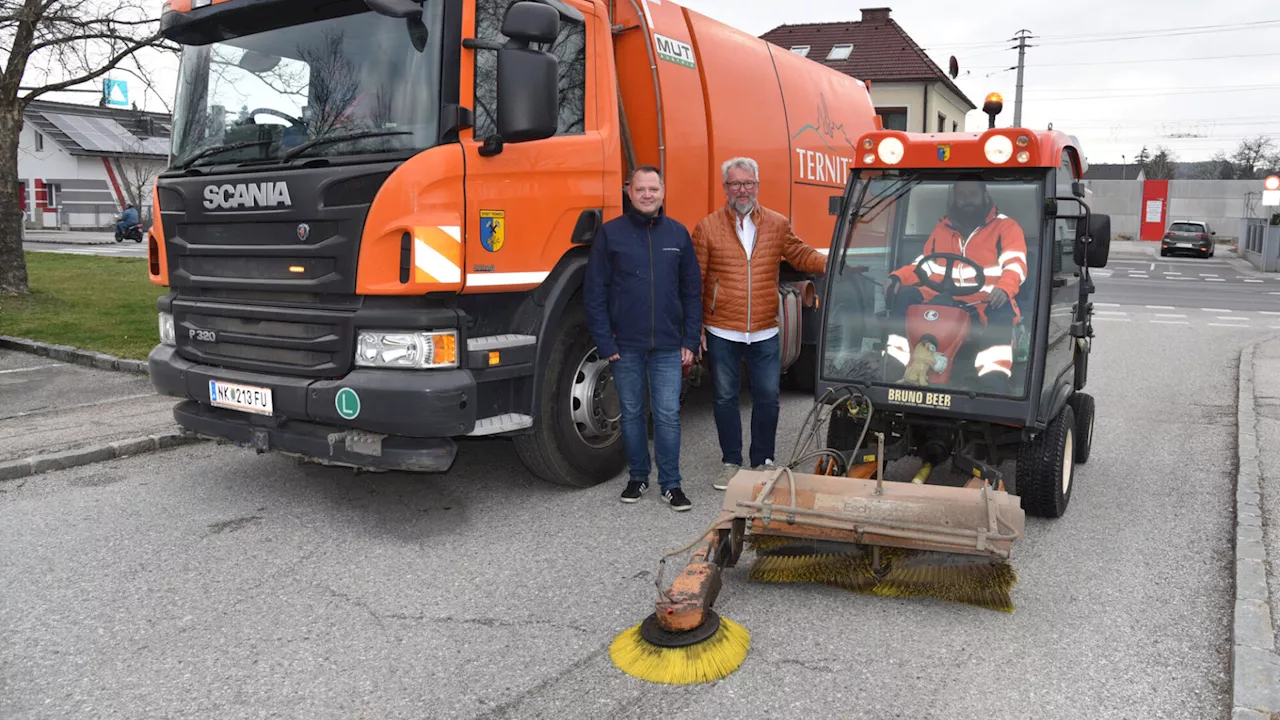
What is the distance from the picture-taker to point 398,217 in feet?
14.8

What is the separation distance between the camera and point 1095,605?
13.6ft

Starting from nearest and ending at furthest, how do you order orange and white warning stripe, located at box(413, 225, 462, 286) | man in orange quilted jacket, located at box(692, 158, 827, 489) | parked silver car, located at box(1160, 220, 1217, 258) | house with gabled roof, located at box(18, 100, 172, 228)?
orange and white warning stripe, located at box(413, 225, 462, 286), man in orange quilted jacket, located at box(692, 158, 827, 489), parked silver car, located at box(1160, 220, 1217, 258), house with gabled roof, located at box(18, 100, 172, 228)

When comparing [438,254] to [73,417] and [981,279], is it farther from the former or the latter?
[73,417]

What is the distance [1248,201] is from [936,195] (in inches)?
1929

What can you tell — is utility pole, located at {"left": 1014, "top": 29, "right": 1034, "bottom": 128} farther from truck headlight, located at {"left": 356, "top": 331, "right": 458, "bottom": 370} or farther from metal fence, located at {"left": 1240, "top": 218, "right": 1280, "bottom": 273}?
truck headlight, located at {"left": 356, "top": 331, "right": 458, "bottom": 370}

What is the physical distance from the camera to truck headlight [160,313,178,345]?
554cm

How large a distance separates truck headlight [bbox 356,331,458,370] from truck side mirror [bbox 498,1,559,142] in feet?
3.46

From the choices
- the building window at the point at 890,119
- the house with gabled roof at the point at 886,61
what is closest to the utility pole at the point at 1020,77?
the house with gabled roof at the point at 886,61

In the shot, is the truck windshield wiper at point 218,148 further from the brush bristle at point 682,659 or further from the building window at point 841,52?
the building window at point 841,52

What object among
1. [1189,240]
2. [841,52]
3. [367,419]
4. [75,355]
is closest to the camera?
[367,419]

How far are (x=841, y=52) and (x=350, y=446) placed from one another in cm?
3799

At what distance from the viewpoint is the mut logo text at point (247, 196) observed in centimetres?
474

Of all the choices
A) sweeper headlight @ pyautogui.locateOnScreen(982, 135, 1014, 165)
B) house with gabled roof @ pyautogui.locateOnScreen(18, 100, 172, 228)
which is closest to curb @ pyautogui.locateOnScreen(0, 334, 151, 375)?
sweeper headlight @ pyautogui.locateOnScreen(982, 135, 1014, 165)

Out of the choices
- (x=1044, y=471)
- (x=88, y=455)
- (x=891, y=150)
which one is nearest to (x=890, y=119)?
(x=891, y=150)
